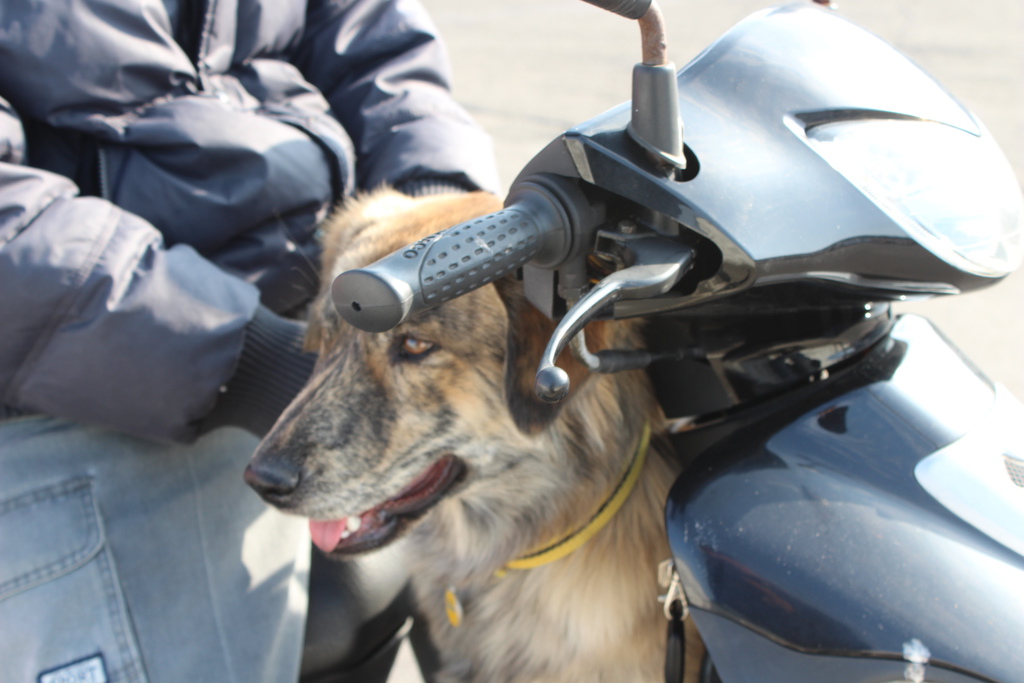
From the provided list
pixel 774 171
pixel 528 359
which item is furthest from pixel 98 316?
pixel 774 171

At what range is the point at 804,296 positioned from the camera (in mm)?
1010

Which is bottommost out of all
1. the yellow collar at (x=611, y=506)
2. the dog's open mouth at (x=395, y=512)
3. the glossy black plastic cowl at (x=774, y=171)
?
the dog's open mouth at (x=395, y=512)

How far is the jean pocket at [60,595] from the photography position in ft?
4.30

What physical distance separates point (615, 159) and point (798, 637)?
1.92 feet

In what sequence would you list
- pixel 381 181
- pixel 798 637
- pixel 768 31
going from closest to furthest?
pixel 798 637 → pixel 768 31 → pixel 381 181

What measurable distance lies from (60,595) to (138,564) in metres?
0.13

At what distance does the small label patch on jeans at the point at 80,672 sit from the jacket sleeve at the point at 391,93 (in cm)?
116

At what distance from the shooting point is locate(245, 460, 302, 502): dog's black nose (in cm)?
146

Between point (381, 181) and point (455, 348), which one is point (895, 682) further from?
point (381, 181)

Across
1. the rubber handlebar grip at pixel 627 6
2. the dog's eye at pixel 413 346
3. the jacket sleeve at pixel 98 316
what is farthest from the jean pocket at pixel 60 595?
the rubber handlebar grip at pixel 627 6

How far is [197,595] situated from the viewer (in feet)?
4.94

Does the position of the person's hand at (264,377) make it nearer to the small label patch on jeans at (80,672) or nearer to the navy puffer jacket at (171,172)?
the navy puffer jacket at (171,172)

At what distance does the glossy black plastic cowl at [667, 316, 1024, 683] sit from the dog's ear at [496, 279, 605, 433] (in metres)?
0.22

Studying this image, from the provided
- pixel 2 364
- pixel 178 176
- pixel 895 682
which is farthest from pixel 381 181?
pixel 895 682
